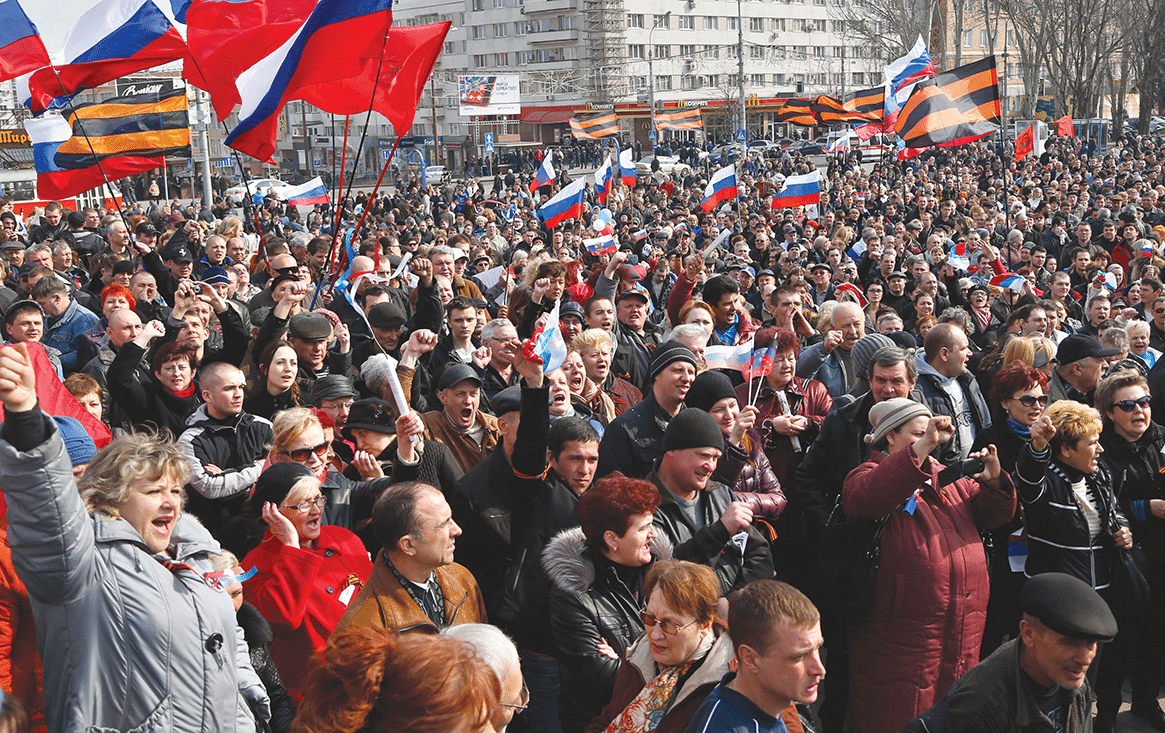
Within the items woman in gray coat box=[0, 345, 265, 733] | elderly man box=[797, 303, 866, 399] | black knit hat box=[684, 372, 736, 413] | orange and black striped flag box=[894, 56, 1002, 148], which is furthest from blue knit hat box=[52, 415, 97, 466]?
orange and black striped flag box=[894, 56, 1002, 148]

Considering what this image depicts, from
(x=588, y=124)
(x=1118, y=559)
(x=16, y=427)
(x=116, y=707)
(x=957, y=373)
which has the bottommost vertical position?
(x=1118, y=559)

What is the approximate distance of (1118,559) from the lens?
450 centimetres

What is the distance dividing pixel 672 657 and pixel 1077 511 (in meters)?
2.42

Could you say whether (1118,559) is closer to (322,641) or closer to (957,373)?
(957,373)

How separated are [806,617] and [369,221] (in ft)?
54.0

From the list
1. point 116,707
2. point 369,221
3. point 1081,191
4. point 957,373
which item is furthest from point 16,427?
point 1081,191

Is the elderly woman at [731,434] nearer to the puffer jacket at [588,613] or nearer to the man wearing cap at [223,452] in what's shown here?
the puffer jacket at [588,613]

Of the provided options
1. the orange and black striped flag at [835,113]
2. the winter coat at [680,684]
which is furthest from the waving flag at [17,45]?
the orange and black striped flag at [835,113]

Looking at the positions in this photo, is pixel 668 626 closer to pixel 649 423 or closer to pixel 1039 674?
pixel 1039 674

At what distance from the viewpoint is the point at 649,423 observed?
187 inches

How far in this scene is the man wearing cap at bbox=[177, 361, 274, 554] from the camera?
430cm

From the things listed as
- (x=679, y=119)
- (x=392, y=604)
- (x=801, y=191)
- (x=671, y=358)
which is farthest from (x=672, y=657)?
(x=679, y=119)

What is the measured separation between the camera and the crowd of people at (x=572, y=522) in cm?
262

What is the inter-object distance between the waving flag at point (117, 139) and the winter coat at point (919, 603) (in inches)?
328
